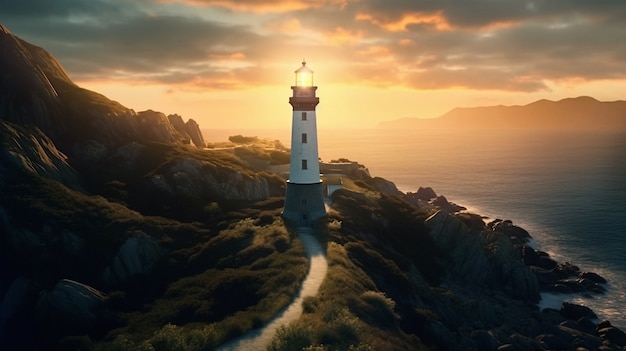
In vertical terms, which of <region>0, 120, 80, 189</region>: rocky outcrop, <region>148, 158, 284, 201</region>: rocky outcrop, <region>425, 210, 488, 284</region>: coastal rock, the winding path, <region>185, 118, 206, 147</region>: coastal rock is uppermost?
<region>185, 118, 206, 147</region>: coastal rock

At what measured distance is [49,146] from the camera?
56.2 m

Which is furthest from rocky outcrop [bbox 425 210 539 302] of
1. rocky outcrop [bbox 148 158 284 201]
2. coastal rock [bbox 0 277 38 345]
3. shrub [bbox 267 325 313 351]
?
coastal rock [bbox 0 277 38 345]

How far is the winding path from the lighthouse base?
471 cm

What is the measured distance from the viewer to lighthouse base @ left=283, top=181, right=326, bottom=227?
4972 cm

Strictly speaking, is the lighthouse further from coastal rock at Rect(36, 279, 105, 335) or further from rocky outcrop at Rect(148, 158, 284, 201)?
coastal rock at Rect(36, 279, 105, 335)

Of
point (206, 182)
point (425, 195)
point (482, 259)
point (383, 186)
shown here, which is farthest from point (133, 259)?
point (425, 195)

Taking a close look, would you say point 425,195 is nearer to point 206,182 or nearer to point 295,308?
point 206,182

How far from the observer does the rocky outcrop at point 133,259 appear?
1559 inches

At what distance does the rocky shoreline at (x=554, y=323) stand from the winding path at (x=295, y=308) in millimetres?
9900

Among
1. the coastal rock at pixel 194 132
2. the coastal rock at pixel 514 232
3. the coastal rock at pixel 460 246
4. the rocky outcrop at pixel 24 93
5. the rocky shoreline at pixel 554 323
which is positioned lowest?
the rocky shoreline at pixel 554 323

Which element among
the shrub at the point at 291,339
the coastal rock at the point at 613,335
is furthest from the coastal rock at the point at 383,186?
the shrub at the point at 291,339

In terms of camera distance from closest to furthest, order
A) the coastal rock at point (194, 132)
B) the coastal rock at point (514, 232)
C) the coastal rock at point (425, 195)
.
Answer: the coastal rock at point (514, 232)
the coastal rock at point (194, 132)
the coastal rock at point (425, 195)

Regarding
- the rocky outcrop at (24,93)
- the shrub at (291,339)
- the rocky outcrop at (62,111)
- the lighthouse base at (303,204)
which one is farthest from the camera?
the rocky outcrop at (62,111)

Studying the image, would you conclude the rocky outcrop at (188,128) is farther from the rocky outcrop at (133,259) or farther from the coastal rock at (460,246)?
the rocky outcrop at (133,259)
